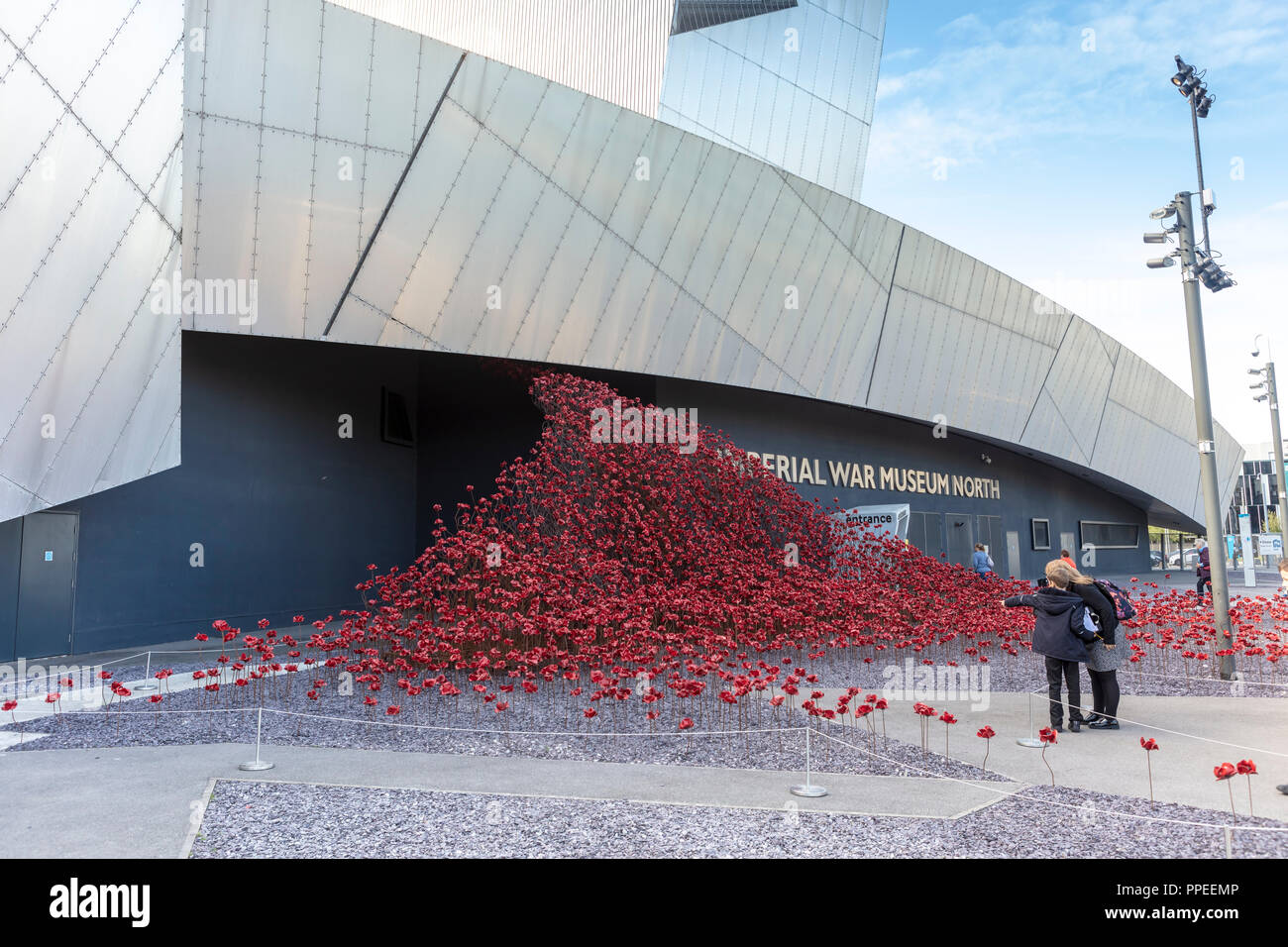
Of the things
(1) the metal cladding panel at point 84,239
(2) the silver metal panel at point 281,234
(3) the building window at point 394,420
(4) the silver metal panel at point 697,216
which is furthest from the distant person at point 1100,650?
(3) the building window at point 394,420

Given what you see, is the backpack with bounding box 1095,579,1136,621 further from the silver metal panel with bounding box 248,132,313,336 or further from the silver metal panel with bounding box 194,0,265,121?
the silver metal panel with bounding box 194,0,265,121

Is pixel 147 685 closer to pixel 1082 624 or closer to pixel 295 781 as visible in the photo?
pixel 295 781

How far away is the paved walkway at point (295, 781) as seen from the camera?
160 inches

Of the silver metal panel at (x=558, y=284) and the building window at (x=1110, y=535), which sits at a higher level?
the silver metal panel at (x=558, y=284)

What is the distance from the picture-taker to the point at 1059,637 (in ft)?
22.7

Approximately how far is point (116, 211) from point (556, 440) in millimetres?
5857

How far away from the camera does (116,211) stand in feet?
30.3

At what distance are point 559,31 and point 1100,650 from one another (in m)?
15.2

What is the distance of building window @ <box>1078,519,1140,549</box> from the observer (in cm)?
3284

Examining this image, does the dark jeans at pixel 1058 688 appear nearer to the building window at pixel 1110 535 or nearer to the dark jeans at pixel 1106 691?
the dark jeans at pixel 1106 691

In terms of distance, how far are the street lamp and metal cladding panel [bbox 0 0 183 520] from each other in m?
11.3

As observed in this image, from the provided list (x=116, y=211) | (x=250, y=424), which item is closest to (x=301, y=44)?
(x=116, y=211)

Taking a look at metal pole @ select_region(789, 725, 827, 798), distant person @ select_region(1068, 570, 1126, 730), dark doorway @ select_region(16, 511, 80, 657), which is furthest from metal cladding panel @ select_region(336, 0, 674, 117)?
metal pole @ select_region(789, 725, 827, 798)

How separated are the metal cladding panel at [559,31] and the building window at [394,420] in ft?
22.6
